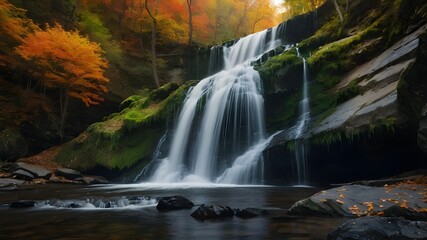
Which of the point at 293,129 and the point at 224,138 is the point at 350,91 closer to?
the point at 293,129

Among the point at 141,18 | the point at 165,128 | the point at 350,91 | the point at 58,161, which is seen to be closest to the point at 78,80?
the point at 58,161

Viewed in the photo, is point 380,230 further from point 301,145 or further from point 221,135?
point 221,135

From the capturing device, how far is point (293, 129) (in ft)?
39.2

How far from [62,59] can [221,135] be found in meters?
9.77

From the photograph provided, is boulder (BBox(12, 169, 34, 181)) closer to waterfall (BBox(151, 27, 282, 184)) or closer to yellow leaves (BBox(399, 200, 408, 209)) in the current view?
waterfall (BBox(151, 27, 282, 184))

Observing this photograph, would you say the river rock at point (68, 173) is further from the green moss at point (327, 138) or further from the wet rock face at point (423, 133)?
the wet rock face at point (423, 133)

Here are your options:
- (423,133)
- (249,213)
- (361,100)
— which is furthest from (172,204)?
(361,100)

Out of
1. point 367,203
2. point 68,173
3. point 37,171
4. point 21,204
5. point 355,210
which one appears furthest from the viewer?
point 68,173

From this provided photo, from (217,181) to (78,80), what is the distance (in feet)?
34.7

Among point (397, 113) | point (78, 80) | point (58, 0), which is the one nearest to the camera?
point (397, 113)

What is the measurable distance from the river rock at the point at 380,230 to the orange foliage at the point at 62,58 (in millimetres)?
16874

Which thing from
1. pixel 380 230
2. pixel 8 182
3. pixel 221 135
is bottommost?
pixel 380 230

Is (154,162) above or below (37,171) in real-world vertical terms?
above

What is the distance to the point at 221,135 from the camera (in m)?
13.9
